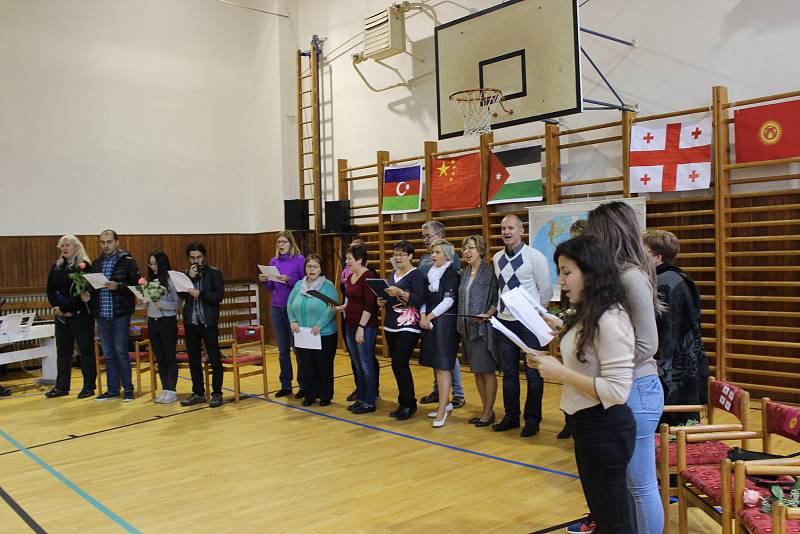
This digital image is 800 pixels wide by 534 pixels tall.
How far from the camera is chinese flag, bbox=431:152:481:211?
754cm

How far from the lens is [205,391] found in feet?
21.3

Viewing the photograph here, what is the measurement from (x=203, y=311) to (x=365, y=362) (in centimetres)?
156

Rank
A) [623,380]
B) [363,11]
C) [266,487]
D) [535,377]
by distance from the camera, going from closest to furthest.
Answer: [623,380]
[266,487]
[535,377]
[363,11]

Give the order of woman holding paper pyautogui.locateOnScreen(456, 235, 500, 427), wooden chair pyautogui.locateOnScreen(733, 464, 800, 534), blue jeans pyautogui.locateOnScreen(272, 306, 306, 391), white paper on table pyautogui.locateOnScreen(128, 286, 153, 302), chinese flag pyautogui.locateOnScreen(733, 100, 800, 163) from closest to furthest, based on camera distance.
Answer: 1. wooden chair pyautogui.locateOnScreen(733, 464, 800, 534)
2. woman holding paper pyautogui.locateOnScreen(456, 235, 500, 427)
3. chinese flag pyautogui.locateOnScreen(733, 100, 800, 163)
4. white paper on table pyautogui.locateOnScreen(128, 286, 153, 302)
5. blue jeans pyautogui.locateOnScreen(272, 306, 306, 391)

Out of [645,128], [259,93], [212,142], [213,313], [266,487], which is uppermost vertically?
[259,93]

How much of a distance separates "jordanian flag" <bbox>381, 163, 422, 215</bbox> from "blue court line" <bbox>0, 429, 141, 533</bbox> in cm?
489

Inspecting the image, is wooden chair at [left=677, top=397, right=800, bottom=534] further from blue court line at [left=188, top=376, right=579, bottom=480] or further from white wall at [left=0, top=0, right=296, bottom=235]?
white wall at [left=0, top=0, right=296, bottom=235]

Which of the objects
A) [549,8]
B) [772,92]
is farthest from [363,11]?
[772,92]

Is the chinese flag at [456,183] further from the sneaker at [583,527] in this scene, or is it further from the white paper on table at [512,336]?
the white paper on table at [512,336]

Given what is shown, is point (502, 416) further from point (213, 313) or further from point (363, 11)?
point (363, 11)

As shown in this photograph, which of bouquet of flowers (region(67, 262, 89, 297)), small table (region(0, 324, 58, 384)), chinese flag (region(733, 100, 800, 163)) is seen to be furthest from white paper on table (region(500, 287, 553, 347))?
small table (region(0, 324, 58, 384))

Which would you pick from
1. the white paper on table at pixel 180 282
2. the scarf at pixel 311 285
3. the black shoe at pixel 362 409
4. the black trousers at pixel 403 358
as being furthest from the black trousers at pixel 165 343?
the black trousers at pixel 403 358

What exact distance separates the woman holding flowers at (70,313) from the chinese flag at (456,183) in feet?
12.8

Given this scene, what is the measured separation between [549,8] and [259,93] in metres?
5.84
